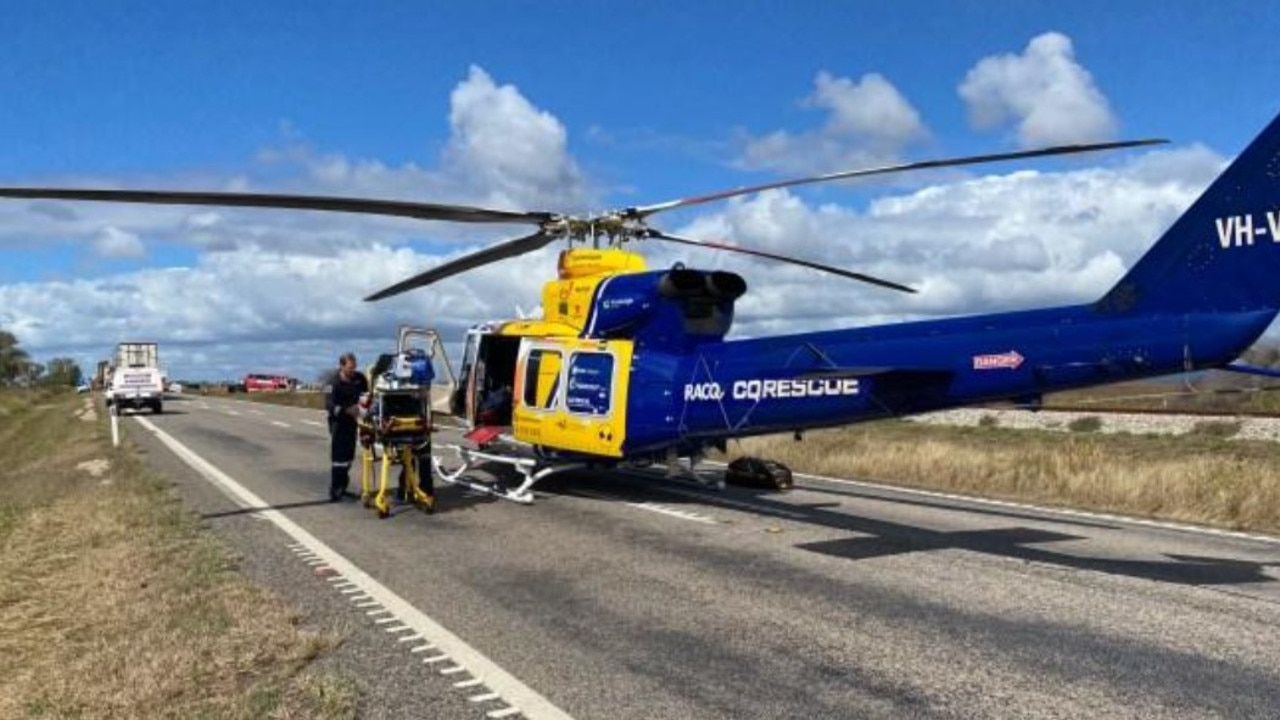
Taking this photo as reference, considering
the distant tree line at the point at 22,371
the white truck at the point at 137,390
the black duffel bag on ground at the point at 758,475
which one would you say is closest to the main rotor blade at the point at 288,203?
the black duffel bag on ground at the point at 758,475

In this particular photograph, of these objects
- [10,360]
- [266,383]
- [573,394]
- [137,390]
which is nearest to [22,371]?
[10,360]

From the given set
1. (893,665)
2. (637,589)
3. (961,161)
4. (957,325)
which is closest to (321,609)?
(637,589)

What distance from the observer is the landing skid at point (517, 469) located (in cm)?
1357

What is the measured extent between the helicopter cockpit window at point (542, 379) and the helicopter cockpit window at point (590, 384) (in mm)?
272

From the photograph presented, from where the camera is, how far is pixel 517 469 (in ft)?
47.1

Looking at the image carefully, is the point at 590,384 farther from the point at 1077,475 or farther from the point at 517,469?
the point at 1077,475

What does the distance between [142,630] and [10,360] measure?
16326 cm

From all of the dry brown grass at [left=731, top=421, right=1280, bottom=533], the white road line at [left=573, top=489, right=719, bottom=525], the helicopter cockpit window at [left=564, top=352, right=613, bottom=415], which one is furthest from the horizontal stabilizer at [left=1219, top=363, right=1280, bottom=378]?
the helicopter cockpit window at [left=564, top=352, right=613, bottom=415]

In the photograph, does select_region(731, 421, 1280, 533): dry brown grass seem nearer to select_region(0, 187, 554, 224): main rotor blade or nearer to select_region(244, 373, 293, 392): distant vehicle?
select_region(0, 187, 554, 224): main rotor blade

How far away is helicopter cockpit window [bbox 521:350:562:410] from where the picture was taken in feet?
45.1

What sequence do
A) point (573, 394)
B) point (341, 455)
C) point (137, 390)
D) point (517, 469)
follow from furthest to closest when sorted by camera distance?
point (137, 390) < point (517, 469) < point (341, 455) < point (573, 394)

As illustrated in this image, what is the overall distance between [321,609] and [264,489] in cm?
844

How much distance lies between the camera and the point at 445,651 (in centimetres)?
645

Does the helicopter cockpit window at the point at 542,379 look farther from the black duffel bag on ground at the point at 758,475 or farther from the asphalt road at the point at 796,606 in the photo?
the black duffel bag on ground at the point at 758,475
